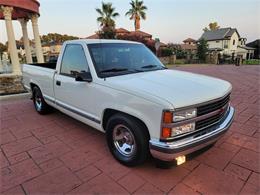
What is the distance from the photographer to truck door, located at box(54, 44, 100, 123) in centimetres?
310

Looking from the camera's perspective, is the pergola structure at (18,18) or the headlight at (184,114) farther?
the pergola structure at (18,18)

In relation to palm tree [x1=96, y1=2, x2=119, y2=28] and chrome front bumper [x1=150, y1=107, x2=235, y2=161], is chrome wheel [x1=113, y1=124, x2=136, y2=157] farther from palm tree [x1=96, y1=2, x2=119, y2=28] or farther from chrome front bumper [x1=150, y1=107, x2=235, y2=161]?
palm tree [x1=96, y1=2, x2=119, y2=28]

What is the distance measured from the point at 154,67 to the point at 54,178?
237 centimetres

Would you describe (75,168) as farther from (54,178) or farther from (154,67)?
(154,67)

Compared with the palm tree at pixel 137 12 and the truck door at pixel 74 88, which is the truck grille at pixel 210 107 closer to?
the truck door at pixel 74 88

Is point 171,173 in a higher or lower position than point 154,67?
lower

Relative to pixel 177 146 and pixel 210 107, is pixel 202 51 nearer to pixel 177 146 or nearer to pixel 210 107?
pixel 210 107

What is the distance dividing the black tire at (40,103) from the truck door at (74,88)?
1.02m

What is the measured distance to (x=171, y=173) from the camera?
2627 mm

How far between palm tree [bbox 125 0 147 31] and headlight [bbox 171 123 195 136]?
4038 cm

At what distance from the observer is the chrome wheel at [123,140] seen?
273 cm

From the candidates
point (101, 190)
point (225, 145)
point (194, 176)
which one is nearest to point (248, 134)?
point (225, 145)

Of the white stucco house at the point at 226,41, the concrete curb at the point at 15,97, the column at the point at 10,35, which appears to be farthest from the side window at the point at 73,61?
the white stucco house at the point at 226,41

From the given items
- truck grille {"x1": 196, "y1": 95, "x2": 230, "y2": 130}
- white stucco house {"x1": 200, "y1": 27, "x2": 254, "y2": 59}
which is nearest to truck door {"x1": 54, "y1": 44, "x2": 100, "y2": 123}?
truck grille {"x1": 196, "y1": 95, "x2": 230, "y2": 130}
